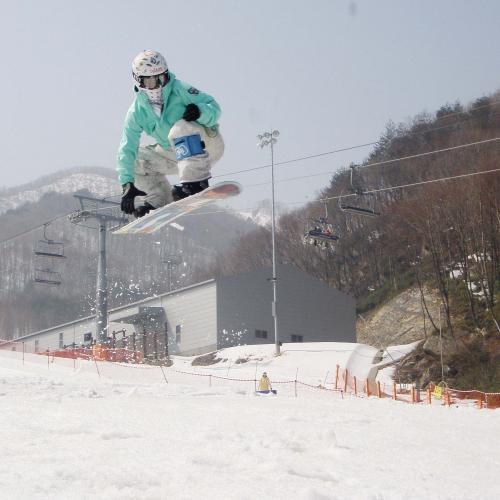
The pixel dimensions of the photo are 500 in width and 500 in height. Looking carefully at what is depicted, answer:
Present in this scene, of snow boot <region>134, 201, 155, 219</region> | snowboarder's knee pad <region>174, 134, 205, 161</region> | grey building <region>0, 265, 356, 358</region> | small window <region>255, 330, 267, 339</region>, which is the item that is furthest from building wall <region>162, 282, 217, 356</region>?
snowboarder's knee pad <region>174, 134, 205, 161</region>

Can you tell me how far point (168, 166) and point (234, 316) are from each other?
34.0 meters

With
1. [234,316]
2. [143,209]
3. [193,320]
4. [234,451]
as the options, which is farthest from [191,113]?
[193,320]

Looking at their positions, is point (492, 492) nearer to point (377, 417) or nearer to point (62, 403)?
point (377, 417)

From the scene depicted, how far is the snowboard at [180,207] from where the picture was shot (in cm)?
683

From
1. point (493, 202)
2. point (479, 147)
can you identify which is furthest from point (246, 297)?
point (479, 147)

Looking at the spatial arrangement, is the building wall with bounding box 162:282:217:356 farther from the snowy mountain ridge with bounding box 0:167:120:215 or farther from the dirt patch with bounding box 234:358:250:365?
the snowy mountain ridge with bounding box 0:167:120:215

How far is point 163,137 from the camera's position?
6879 millimetres

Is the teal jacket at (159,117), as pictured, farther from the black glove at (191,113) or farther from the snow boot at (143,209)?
the snow boot at (143,209)

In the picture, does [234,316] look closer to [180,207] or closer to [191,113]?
[180,207]

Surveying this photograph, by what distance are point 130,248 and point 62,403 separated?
94443mm

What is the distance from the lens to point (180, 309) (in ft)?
140

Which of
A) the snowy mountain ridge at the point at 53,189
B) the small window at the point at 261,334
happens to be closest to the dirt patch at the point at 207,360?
the small window at the point at 261,334

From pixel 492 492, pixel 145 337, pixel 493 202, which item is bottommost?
pixel 492 492

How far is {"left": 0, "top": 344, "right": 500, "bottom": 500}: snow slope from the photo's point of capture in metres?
4.32
